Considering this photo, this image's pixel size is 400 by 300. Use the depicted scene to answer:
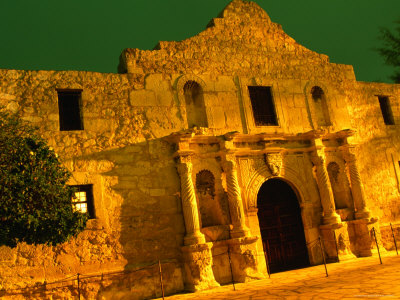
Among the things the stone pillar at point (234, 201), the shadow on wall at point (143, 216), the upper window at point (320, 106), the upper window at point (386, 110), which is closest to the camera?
the shadow on wall at point (143, 216)

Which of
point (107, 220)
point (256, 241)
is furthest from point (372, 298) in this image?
point (107, 220)

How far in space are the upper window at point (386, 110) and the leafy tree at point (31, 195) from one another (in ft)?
40.9

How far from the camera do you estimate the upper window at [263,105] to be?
1300 cm

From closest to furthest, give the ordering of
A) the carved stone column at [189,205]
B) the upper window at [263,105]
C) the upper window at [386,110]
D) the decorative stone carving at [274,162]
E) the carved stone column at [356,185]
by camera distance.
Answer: the carved stone column at [189,205] < the decorative stone carving at [274,162] < the carved stone column at [356,185] < the upper window at [263,105] < the upper window at [386,110]

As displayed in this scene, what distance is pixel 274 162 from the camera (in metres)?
12.3

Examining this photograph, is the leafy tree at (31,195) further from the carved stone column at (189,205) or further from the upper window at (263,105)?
the upper window at (263,105)

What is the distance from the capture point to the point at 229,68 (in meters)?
12.8

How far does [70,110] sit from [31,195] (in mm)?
4025

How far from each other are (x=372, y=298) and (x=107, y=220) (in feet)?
20.5

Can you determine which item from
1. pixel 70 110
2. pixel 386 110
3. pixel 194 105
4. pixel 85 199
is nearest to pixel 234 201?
pixel 194 105

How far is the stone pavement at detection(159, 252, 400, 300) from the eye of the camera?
7.03m

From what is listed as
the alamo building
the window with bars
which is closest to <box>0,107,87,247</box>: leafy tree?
the alamo building

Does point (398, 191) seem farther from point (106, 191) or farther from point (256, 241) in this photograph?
point (106, 191)

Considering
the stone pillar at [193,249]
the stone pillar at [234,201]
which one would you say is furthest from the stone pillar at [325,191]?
the stone pillar at [193,249]
